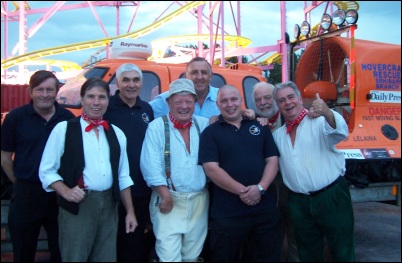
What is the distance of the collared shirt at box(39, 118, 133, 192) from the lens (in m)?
2.96

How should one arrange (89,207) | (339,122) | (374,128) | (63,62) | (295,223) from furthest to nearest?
(63,62) → (374,128) → (295,223) → (339,122) → (89,207)

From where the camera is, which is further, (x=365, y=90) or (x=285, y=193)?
(x=365, y=90)

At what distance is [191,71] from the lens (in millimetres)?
4234

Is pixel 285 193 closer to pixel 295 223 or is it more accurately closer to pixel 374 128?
pixel 295 223

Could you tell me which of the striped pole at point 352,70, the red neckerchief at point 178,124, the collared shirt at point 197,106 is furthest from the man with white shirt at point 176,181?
the striped pole at point 352,70

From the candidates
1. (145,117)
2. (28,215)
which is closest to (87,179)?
(28,215)

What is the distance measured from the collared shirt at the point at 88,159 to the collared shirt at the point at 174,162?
378mm

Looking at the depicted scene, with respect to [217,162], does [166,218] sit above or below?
below

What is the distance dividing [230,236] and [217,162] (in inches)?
23.7

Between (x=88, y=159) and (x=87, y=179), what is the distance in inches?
5.6

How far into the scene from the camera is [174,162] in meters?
3.40

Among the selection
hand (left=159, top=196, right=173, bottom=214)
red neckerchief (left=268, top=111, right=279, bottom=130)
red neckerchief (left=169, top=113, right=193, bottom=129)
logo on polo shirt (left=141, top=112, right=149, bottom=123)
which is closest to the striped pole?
red neckerchief (left=268, top=111, right=279, bottom=130)

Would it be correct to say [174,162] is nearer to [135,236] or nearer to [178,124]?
[178,124]

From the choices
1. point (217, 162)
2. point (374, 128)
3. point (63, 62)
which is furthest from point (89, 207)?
point (63, 62)
